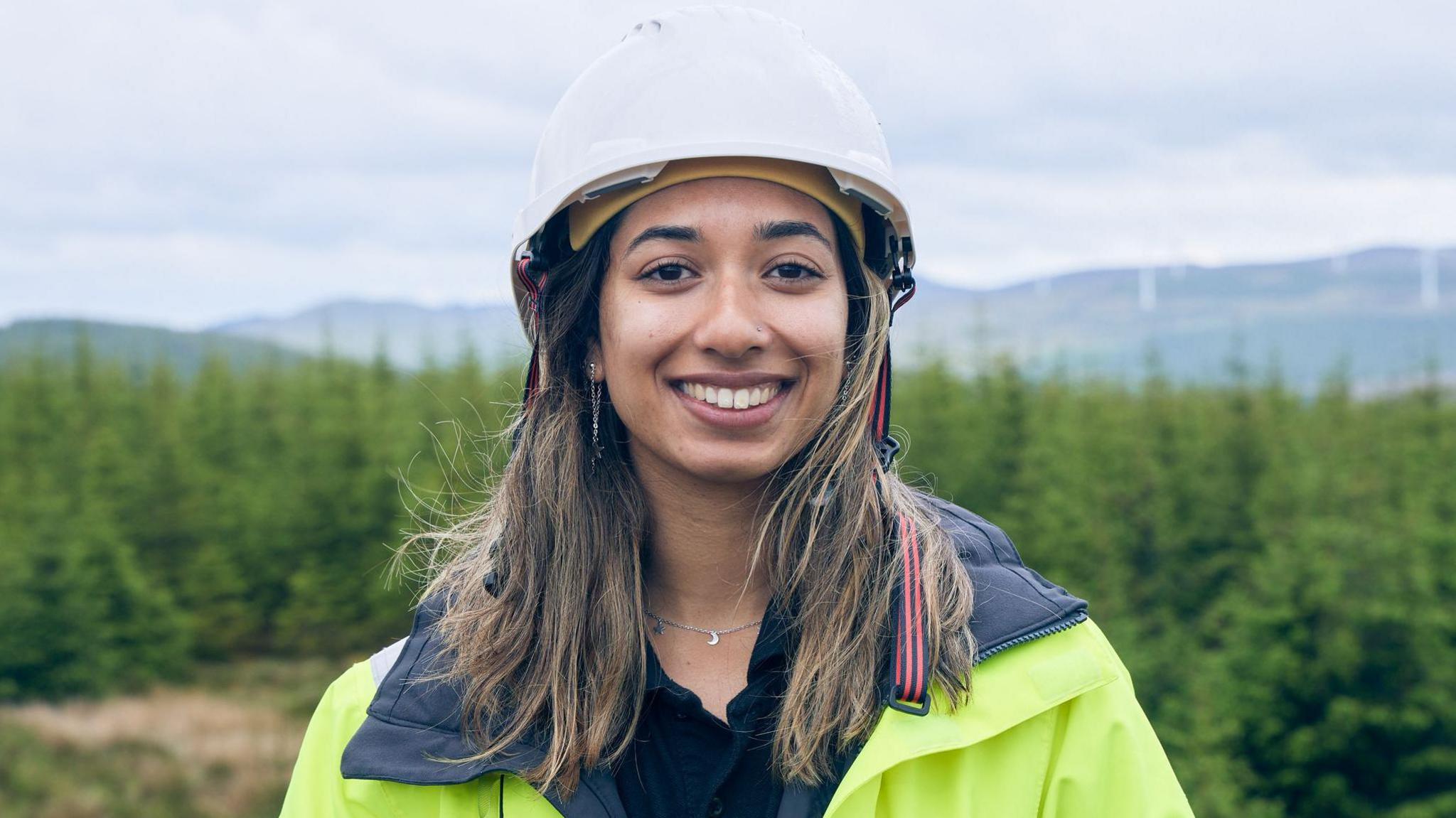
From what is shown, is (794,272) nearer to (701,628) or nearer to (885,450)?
(885,450)

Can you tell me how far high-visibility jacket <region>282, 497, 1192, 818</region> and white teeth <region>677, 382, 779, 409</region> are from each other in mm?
503

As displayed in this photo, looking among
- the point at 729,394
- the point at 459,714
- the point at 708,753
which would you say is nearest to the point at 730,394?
the point at 729,394

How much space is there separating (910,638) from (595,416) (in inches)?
30.4

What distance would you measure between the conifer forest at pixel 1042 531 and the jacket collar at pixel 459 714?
9975 mm

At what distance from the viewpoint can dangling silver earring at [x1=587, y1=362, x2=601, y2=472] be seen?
94.7 inches

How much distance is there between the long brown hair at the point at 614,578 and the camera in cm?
205

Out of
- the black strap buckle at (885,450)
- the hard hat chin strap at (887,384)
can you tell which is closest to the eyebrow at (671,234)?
the hard hat chin strap at (887,384)

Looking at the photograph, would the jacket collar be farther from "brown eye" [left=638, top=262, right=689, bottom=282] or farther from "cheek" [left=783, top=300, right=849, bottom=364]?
"brown eye" [left=638, top=262, right=689, bottom=282]

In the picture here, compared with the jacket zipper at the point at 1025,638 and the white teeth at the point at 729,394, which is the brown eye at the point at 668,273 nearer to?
the white teeth at the point at 729,394

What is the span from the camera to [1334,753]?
15.3 metres

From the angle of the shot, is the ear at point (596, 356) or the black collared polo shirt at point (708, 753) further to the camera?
the ear at point (596, 356)

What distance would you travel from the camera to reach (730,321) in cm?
204

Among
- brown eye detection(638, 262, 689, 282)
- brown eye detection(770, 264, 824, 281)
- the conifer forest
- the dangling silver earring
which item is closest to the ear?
the dangling silver earring

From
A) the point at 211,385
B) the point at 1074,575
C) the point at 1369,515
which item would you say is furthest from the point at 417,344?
the point at 1369,515
